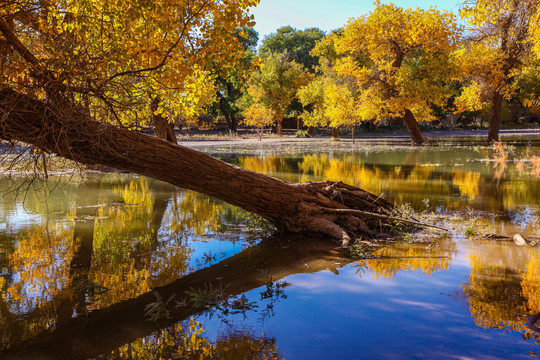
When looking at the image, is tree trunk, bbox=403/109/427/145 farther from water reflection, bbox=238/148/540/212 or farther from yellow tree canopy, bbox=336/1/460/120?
water reflection, bbox=238/148/540/212

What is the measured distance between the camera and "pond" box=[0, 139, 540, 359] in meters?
3.77

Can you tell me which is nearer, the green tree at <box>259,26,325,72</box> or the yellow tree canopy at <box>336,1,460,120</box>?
the yellow tree canopy at <box>336,1,460,120</box>

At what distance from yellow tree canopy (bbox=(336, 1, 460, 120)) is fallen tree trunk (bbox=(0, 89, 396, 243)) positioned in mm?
19893

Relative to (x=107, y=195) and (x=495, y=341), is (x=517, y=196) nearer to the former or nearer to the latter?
(x=495, y=341)

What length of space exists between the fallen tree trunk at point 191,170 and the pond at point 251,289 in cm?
44

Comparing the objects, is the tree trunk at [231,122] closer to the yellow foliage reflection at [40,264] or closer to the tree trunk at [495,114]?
the tree trunk at [495,114]

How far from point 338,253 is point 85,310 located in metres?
3.50

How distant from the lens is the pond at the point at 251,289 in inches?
148

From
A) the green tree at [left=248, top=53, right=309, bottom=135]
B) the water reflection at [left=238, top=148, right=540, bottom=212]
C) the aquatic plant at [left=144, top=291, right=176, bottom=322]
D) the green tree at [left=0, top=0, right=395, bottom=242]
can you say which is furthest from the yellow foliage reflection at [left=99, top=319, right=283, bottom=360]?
the green tree at [left=248, top=53, right=309, bottom=135]

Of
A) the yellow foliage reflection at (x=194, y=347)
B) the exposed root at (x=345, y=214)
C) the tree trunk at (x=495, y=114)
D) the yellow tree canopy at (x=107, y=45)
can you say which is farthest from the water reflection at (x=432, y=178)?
the tree trunk at (x=495, y=114)

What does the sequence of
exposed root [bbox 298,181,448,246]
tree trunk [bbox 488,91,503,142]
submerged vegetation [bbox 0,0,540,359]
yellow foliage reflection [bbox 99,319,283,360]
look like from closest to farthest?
yellow foliage reflection [bbox 99,319,283,360], submerged vegetation [bbox 0,0,540,359], exposed root [bbox 298,181,448,246], tree trunk [bbox 488,91,503,142]

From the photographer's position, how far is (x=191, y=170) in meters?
6.91

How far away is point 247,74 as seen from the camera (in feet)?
27.2

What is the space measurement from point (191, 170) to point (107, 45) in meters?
2.48
